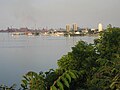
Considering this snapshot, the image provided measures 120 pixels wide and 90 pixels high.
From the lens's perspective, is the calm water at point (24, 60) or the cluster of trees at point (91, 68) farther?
the calm water at point (24, 60)

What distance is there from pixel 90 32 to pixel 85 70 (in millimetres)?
104675

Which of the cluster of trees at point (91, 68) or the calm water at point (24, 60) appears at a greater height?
the cluster of trees at point (91, 68)

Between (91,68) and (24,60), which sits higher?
(91,68)

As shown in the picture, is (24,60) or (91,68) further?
(24,60)

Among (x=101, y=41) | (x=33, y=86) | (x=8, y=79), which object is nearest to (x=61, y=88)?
(x=33, y=86)

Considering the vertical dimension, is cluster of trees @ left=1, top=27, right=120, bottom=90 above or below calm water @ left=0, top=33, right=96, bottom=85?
above

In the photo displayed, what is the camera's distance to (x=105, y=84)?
5.94 metres

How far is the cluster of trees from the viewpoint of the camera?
5.39 meters

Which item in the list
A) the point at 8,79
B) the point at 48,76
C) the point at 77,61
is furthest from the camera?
the point at 8,79

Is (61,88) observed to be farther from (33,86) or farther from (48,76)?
(48,76)

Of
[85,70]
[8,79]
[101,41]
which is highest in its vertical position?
[101,41]

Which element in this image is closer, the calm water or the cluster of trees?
the cluster of trees

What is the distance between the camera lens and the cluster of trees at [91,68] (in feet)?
17.7

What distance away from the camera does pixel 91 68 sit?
8.65 metres
